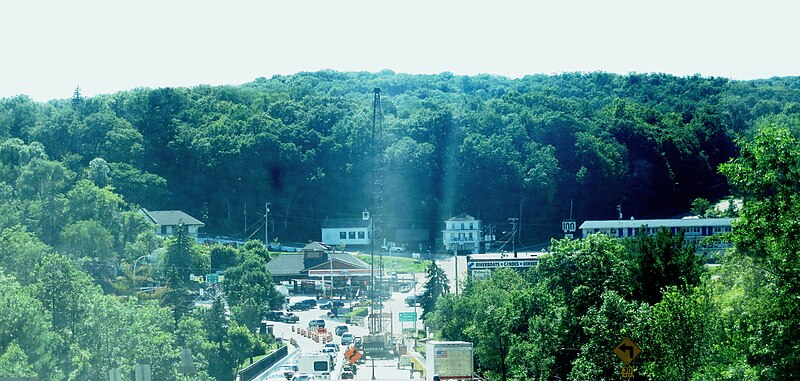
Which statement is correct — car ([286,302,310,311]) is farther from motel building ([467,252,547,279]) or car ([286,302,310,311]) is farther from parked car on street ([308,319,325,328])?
motel building ([467,252,547,279])

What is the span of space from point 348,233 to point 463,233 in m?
11.6

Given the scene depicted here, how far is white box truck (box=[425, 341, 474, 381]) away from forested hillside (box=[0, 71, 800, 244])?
7425 cm

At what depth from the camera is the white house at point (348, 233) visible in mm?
114250

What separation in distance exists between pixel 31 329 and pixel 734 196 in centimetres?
8450

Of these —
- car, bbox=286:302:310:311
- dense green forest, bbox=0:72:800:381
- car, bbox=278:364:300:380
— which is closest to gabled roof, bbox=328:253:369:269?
dense green forest, bbox=0:72:800:381

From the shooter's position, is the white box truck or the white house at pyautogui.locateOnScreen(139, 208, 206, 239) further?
the white house at pyautogui.locateOnScreen(139, 208, 206, 239)

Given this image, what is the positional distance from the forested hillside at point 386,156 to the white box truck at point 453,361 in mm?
74254

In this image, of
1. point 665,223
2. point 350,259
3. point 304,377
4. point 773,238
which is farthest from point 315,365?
point 665,223

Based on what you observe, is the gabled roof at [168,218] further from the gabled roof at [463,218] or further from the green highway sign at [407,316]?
the green highway sign at [407,316]

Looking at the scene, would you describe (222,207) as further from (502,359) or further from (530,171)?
(502,359)

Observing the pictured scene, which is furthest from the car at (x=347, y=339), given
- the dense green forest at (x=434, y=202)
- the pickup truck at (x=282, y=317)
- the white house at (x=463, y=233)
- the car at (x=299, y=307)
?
the white house at (x=463, y=233)

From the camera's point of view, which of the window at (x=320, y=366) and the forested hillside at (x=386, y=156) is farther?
the forested hillside at (x=386, y=156)

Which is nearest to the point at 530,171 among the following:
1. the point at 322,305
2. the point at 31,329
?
the point at 322,305

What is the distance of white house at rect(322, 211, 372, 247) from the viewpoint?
375ft
